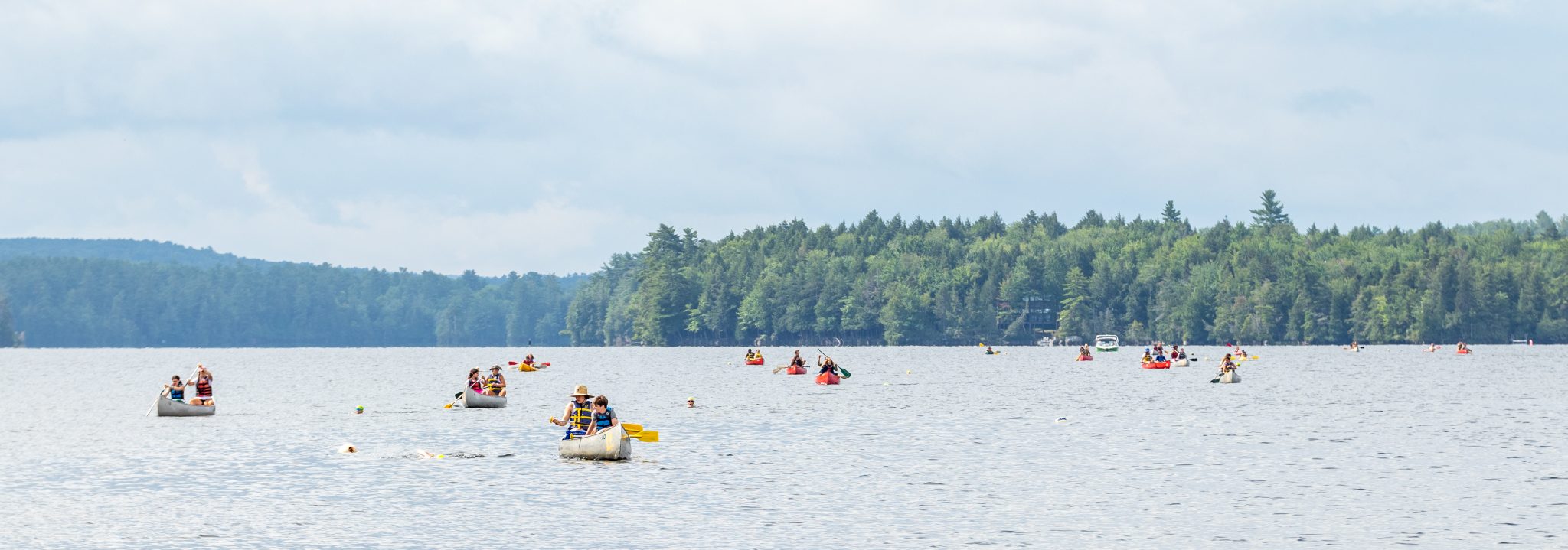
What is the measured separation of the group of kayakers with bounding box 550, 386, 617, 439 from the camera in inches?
2272

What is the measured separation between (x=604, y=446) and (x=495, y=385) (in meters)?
37.2

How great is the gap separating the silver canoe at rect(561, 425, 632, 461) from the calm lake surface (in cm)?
46

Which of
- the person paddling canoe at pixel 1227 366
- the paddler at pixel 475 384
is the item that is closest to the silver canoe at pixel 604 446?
the paddler at pixel 475 384

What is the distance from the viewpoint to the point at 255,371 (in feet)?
633

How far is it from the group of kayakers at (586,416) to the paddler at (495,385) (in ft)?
110

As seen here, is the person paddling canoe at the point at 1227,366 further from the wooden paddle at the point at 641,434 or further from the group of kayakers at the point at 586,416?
the group of kayakers at the point at 586,416

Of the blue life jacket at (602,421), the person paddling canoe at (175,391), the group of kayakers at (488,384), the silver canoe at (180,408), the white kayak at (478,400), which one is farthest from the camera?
the group of kayakers at (488,384)

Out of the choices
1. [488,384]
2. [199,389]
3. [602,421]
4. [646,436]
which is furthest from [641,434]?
[488,384]

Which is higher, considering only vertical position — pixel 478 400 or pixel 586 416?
pixel 478 400

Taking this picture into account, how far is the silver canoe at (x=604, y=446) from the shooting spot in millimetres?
57406

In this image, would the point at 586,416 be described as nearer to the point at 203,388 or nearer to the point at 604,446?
the point at 604,446

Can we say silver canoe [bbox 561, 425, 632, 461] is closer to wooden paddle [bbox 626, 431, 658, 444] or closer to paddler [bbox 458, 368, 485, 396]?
wooden paddle [bbox 626, 431, 658, 444]

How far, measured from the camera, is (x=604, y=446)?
5750 cm

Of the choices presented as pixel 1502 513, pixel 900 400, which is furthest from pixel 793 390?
pixel 1502 513
